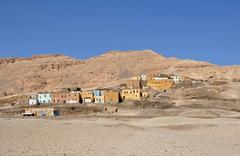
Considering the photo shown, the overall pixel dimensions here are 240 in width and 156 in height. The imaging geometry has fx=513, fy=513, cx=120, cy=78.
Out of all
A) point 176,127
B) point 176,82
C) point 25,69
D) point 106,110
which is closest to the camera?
point 176,127

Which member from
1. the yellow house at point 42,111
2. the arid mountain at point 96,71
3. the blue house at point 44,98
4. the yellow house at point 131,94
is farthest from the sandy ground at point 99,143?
the arid mountain at point 96,71

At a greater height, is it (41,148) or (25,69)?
(25,69)

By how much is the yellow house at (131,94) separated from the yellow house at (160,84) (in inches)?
430

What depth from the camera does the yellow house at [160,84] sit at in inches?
3826

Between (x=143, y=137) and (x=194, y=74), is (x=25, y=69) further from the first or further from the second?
(x=143, y=137)

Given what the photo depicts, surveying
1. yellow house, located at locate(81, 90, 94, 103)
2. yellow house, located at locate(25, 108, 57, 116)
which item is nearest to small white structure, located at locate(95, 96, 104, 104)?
yellow house, located at locate(81, 90, 94, 103)

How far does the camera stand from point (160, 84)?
97875 millimetres

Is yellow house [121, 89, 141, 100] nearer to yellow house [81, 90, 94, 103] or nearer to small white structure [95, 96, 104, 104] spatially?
small white structure [95, 96, 104, 104]

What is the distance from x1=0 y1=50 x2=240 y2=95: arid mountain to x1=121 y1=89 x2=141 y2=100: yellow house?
48597mm

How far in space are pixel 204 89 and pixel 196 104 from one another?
15.1 meters

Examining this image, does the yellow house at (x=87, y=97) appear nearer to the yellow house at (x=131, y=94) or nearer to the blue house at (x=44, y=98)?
the yellow house at (x=131, y=94)

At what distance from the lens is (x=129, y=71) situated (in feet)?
562

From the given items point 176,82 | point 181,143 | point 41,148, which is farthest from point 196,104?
point 41,148

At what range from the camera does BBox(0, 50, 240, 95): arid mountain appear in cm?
14625
